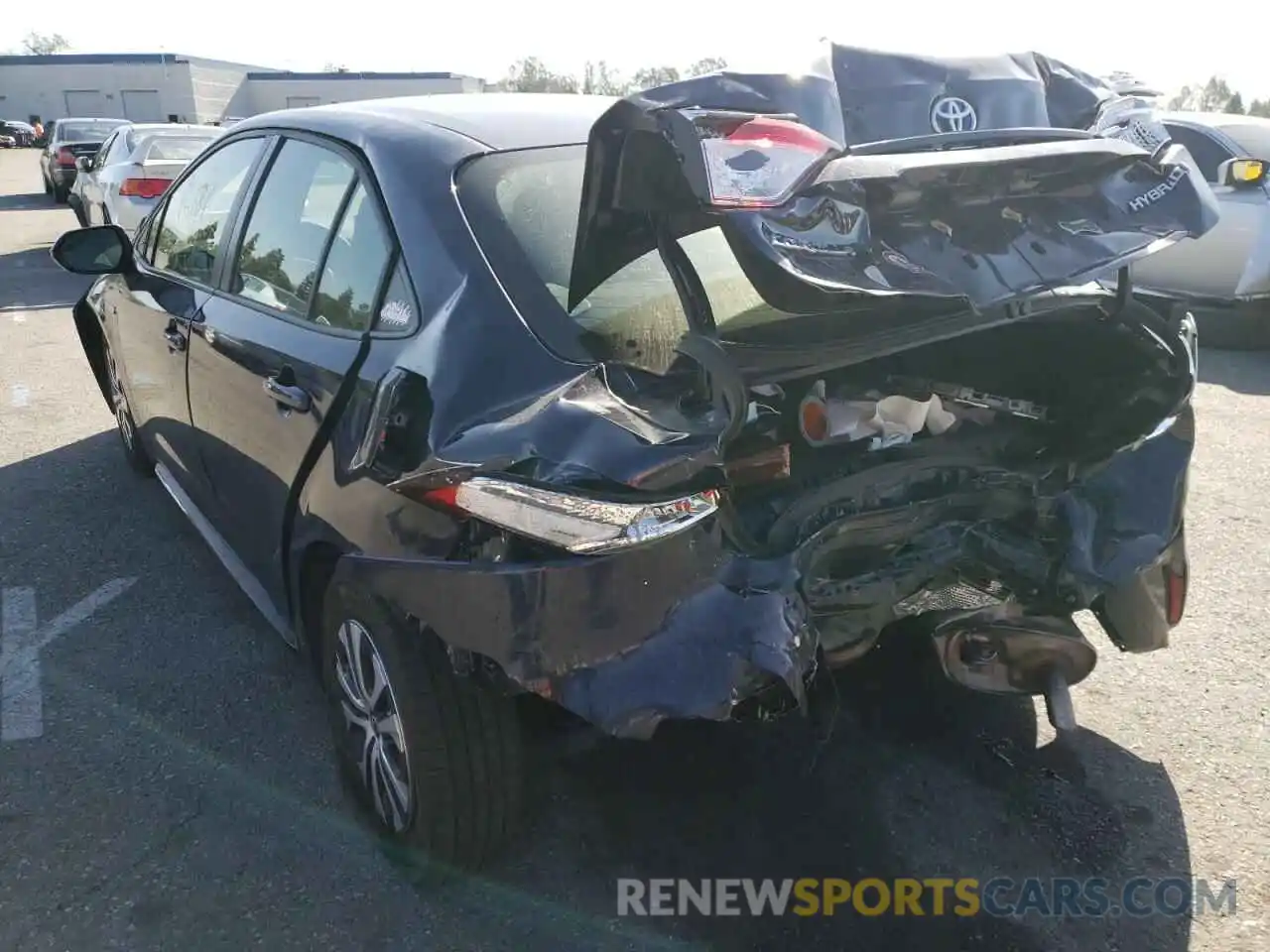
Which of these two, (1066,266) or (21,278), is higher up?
(1066,266)

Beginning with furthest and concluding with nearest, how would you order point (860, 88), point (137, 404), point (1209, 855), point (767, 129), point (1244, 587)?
point (137, 404) < point (1244, 587) < point (1209, 855) < point (860, 88) < point (767, 129)

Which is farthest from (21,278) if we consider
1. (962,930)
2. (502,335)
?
(962,930)

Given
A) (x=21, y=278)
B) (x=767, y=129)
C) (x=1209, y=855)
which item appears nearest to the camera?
(x=767, y=129)

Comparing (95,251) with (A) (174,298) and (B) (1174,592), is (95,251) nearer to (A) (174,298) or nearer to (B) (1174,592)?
(A) (174,298)

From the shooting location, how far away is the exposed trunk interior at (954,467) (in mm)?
2271

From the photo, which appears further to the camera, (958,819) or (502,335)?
(958,819)

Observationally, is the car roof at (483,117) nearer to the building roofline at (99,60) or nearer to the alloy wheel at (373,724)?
the alloy wheel at (373,724)

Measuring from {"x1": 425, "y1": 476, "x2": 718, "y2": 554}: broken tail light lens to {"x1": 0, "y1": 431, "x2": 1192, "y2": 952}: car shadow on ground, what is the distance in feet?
2.10

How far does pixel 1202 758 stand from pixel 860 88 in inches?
82.5

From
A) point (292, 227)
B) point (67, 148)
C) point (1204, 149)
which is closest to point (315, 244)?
point (292, 227)

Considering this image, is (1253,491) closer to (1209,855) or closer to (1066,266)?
(1209,855)

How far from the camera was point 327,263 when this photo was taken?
2.76 metres

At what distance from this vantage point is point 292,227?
303 centimetres

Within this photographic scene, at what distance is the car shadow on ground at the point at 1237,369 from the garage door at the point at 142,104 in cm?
6053
